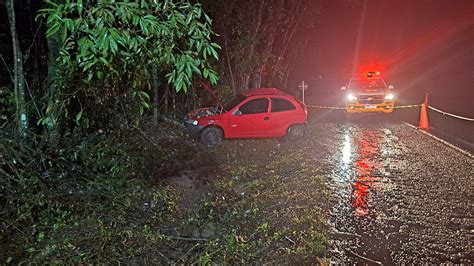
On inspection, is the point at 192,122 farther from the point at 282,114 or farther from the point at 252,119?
the point at 282,114

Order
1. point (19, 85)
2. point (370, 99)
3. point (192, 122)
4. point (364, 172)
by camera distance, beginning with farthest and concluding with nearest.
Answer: point (370, 99) → point (192, 122) → point (364, 172) → point (19, 85)

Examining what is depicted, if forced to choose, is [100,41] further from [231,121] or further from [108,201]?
[231,121]

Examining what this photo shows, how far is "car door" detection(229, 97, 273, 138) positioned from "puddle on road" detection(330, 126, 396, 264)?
94.6 inches

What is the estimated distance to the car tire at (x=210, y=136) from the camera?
38.4ft

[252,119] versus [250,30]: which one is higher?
[250,30]

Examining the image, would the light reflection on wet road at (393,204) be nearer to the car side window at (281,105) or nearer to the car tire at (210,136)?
the car side window at (281,105)

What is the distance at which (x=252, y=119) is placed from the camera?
12.0 metres

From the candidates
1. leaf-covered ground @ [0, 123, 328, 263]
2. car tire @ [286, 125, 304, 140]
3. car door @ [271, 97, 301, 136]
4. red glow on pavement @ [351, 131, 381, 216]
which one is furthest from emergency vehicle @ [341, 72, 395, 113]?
leaf-covered ground @ [0, 123, 328, 263]

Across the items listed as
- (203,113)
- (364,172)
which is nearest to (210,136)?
(203,113)

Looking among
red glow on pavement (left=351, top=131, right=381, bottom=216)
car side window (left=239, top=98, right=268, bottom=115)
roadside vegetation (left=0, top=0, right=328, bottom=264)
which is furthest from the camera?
car side window (left=239, top=98, right=268, bottom=115)

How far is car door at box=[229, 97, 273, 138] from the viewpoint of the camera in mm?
11922

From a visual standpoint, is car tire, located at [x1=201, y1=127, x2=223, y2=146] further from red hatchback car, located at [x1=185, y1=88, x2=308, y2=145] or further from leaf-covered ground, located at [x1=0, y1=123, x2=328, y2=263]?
leaf-covered ground, located at [x1=0, y1=123, x2=328, y2=263]

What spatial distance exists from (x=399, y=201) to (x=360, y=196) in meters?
0.69

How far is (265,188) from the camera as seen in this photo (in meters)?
8.01
